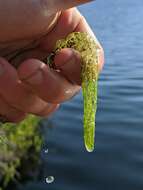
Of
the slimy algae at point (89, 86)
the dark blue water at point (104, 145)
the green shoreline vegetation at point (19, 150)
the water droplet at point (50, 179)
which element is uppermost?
the slimy algae at point (89, 86)

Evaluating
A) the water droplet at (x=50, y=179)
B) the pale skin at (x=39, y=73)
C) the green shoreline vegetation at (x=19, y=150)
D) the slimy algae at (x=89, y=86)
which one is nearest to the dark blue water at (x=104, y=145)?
the water droplet at (x=50, y=179)

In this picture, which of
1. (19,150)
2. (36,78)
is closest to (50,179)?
(19,150)

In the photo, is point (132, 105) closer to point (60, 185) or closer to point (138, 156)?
point (138, 156)

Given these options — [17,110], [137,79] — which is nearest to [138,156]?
[137,79]

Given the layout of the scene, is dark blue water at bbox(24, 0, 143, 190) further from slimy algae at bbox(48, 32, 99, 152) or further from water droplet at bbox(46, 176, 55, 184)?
slimy algae at bbox(48, 32, 99, 152)

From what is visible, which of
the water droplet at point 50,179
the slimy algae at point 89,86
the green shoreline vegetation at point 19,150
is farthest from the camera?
the water droplet at point 50,179

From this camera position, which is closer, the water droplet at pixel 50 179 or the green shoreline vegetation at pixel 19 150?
the green shoreline vegetation at pixel 19 150

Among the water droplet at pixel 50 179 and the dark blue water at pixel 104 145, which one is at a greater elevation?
the water droplet at pixel 50 179

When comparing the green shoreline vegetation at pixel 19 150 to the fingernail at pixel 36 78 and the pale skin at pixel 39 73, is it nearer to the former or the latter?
the pale skin at pixel 39 73
